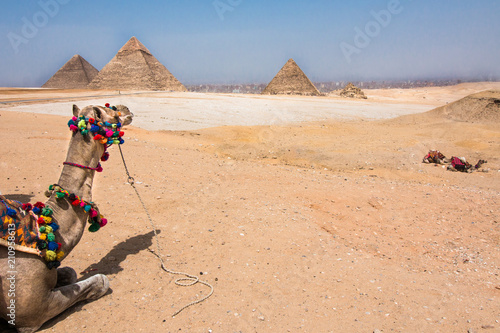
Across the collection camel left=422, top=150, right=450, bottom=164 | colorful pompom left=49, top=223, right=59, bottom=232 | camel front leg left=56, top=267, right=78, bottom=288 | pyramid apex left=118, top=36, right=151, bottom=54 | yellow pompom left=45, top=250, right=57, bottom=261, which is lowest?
camel front leg left=56, top=267, right=78, bottom=288

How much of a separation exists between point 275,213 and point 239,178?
2056mm

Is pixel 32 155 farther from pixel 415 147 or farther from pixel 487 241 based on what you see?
pixel 415 147

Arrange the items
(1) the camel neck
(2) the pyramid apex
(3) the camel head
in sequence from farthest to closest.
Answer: (2) the pyramid apex → (3) the camel head → (1) the camel neck

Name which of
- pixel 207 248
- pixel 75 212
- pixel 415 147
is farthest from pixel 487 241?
pixel 415 147

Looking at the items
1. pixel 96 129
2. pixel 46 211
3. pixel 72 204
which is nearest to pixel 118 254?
pixel 72 204

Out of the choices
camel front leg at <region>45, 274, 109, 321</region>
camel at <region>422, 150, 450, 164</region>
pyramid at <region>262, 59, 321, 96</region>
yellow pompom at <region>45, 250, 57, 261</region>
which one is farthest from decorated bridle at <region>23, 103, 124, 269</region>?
pyramid at <region>262, 59, 321, 96</region>

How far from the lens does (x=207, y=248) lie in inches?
163

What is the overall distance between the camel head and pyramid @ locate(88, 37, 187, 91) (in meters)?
62.1

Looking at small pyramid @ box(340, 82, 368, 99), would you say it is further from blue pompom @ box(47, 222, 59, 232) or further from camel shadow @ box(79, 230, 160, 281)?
blue pompom @ box(47, 222, 59, 232)

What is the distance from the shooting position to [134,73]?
2525 inches

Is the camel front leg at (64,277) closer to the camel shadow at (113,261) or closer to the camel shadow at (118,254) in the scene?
the camel shadow at (113,261)

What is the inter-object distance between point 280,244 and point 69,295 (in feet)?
8.34

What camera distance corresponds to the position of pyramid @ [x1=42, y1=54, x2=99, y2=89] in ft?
231

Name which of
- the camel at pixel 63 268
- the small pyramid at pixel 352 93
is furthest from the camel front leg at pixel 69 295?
the small pyramid at pixel 352 93
